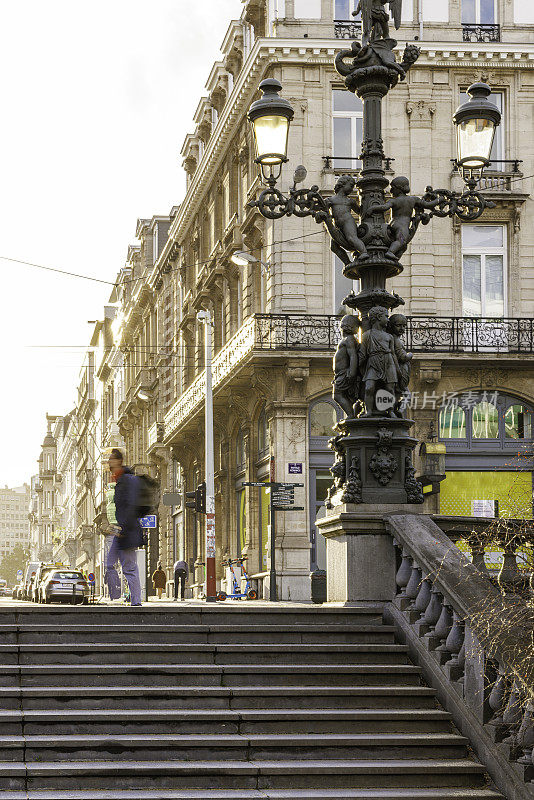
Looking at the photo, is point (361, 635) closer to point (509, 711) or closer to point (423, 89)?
point (509, 711)

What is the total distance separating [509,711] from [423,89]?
1062 inches

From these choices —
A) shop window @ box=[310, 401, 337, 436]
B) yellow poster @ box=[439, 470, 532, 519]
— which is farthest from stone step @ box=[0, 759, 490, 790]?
yellow poster @ box=[439, 470, 532, 519]

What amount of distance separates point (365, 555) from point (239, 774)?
12.7ft

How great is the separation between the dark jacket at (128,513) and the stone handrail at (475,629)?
4.06m

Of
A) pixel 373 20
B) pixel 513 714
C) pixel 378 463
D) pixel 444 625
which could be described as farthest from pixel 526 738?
pixel 373 20

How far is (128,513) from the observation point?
1488 centimetres

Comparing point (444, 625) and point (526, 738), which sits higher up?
point (444, 625)

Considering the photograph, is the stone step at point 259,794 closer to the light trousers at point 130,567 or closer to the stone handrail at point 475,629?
the stone handrail at point 475,629

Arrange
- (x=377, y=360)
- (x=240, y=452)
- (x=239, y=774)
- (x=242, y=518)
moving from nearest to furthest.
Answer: (x=239, y=774)
(x=377, y=360)
(x=242, y=518)
(x=240, y=452)

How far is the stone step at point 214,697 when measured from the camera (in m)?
9.26

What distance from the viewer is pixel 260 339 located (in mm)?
31672

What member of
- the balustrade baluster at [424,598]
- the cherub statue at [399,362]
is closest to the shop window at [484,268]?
the cherub statue at [399,362]

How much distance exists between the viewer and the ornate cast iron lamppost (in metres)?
12.3

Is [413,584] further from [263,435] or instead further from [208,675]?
[263,435]
